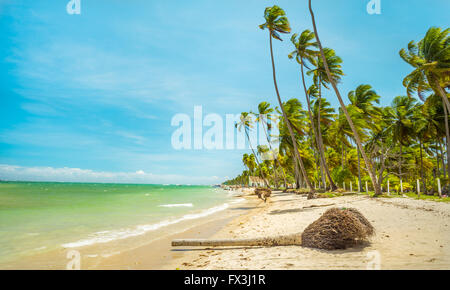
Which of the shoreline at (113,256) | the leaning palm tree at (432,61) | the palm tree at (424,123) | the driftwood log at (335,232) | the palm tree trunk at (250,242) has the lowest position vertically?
the shoreline at (113,256)

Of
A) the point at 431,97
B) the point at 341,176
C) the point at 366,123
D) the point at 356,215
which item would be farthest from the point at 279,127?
the point at 356,215

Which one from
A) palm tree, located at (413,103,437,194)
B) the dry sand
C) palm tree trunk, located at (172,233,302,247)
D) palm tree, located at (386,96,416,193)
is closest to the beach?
the dry sand

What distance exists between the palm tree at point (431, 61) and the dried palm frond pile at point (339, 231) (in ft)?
54.7

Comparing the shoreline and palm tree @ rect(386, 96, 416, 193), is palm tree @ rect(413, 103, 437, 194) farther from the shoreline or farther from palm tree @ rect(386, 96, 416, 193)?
the shoreline

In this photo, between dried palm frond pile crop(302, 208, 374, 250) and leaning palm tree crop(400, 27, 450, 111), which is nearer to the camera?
dried palm frond pile crop(302, 208, 374, 250)

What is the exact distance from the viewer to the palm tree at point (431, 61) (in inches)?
643

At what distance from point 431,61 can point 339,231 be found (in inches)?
781

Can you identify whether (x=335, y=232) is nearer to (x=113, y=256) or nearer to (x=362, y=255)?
(x=362, y=255)

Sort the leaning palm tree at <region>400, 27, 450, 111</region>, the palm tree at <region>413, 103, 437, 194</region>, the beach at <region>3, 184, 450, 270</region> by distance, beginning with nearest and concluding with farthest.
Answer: the beach at <region>3, 184, 450, 270</region>
the leaning palm tree at <region>400, 27, 450, 111</region>
the palm tree at <region>413, 103, 437, 194</region>

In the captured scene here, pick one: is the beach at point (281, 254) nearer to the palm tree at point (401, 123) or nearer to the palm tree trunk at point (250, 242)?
the palm tree trunk at point (250, 242)

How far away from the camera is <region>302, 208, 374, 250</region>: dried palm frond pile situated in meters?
5.00

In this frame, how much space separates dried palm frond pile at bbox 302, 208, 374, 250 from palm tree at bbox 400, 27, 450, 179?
1668cm

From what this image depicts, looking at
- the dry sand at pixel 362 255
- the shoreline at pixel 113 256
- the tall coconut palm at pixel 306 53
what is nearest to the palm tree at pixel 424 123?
the tall coconut palm at pixel 306 53

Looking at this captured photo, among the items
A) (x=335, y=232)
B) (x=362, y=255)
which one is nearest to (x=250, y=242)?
(x=335, y=232)
